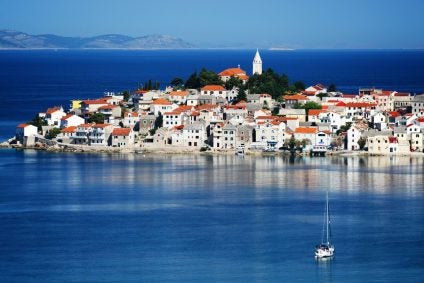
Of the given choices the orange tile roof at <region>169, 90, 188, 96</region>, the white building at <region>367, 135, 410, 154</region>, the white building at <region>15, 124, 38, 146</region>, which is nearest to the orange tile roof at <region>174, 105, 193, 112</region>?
the orange tile roof at <region>169, 90, 188, 96</region>

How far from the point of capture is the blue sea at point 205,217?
55.3 feet

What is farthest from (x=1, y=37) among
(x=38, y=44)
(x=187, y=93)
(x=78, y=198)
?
(x=78, y=198)

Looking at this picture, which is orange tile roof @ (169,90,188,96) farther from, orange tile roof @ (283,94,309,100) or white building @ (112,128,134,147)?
white building @ (112,128,134,147)

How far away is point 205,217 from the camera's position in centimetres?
2064

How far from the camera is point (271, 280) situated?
16.2 metres

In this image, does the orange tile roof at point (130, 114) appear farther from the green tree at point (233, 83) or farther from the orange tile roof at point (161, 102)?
the green tree at point (233, 83)

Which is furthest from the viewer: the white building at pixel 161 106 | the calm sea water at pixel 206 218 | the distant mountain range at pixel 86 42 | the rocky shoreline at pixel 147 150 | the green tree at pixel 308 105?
the distant mountain range at pixel 86 42

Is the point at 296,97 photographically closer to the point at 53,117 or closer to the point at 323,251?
the point at 53,117

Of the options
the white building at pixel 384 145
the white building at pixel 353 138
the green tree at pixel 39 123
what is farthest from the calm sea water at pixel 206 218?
the green tree at pixel 39 123

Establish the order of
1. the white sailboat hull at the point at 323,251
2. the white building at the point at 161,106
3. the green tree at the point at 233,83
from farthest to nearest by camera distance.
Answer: the green tree at the point at 233,83 → the white building at the point at 161,106 → the white sailboat hull at the point at 323,251

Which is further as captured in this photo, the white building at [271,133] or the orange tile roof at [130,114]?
the orange tile roof at [130,114]

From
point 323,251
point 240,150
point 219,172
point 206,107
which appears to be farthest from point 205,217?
point 206,107

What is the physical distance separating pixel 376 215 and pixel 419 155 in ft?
28.1

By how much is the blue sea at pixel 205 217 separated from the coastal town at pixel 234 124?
851mm
